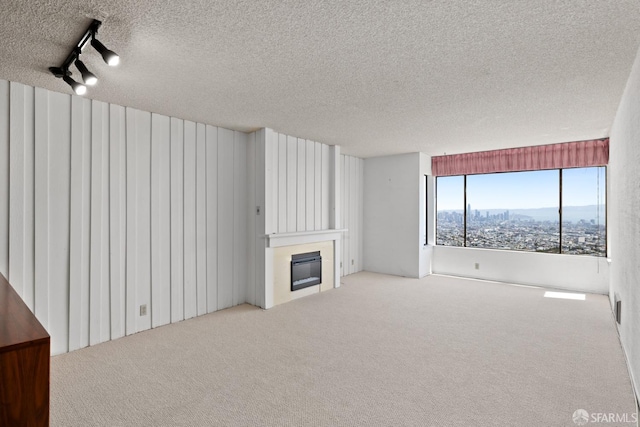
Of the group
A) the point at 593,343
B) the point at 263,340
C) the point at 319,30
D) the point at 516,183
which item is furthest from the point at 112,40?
the point at 516,183

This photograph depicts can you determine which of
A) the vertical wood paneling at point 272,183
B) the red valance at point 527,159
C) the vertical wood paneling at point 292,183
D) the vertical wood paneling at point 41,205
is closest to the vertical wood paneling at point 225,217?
the vertical wood paneling at point 272,183

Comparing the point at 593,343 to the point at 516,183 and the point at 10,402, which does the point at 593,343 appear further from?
the point at 10,402

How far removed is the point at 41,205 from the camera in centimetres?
297

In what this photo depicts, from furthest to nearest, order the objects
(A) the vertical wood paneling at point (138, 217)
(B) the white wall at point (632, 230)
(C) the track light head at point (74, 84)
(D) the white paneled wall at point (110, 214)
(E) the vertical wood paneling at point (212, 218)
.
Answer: (E) the vertical wood paneling at point (212, 218), (A) the vertical wood paneling at point (138, 217), (D) the white paneled wall at point (110, 214), (C) the track light head at point (74, 84), (B) the white wall at point (632, 230)

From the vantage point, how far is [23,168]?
2883 millimetres

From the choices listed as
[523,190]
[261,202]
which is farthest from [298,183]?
[523,190]

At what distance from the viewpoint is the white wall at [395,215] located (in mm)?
6324

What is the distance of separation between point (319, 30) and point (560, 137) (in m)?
4.56

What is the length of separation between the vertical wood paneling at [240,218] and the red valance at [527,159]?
3.97 m

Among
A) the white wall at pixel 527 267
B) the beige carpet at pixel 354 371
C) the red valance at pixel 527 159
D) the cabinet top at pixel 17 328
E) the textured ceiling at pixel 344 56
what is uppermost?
the textured ceiling at pixel 344 56

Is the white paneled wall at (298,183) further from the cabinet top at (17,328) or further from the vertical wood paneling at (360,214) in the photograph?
the cabinet top at (17,328)

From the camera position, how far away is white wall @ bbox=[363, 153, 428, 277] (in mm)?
6324

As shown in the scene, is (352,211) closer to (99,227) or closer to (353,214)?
(353,214)

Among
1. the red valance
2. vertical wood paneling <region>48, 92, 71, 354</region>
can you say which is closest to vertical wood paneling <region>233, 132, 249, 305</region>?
vertical wood paneling <region>48, 92, 71, 354</region>
